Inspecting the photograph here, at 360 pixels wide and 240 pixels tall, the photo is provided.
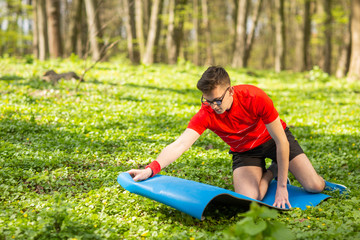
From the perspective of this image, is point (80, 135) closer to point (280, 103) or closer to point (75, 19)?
point (280, 103)

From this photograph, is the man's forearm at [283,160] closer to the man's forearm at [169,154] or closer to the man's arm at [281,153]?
the man's arm at [281,153]

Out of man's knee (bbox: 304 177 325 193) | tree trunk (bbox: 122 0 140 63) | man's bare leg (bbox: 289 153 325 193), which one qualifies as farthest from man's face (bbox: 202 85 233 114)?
tree trunk (bbox: 122 0 140 63)

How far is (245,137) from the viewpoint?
4.01m

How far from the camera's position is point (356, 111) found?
8688 millimetres

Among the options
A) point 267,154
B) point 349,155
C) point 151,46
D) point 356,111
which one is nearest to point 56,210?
point 267,154

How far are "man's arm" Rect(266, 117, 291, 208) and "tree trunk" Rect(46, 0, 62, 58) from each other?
43.0 feet

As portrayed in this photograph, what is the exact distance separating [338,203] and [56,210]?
300 centimetres

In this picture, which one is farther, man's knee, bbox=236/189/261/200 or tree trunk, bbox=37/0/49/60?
tree trunk, bbox=37/0/49/60

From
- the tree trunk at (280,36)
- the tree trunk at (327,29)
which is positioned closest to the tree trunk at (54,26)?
the tree trunk at (280,36)

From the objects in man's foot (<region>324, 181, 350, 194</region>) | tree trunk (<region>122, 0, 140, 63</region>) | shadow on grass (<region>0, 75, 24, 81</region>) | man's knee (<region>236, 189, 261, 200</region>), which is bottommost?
man's foot (<region>324, 181, 350, 194</region>)

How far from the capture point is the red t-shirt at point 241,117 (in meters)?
3.54

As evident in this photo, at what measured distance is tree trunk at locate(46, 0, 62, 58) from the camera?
1395cm

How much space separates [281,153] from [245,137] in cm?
57

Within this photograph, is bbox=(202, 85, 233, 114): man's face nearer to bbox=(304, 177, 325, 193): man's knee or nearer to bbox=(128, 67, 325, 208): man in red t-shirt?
bbox=(128, 67, 325, 208): man in red t-shirt
